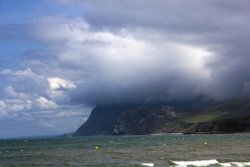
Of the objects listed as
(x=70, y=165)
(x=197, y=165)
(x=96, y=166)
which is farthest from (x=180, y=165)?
(x=70, y=165)

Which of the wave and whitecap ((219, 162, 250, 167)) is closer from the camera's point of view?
whitecap ((219, 162, 250, 167))

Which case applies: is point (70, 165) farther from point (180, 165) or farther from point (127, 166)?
point (180, 165)

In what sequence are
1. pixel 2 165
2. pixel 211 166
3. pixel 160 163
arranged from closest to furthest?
pixel 211 166 → pixel 160 163 → pixel 2 165

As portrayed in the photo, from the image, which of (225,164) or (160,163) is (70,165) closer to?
(160,163)

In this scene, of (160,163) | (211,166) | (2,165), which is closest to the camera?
(211,166)

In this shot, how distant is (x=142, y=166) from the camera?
7888cm

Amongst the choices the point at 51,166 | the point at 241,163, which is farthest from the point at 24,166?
the point at 241,163

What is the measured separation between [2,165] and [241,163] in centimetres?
4852

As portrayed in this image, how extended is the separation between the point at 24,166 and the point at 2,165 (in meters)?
6.43

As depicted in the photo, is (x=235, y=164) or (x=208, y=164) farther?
(x=208, y=164)

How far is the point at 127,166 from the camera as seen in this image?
79.7 meters

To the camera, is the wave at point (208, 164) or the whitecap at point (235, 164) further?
the wave at point (208, 164)

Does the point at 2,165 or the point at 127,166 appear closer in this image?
the point at 127,166

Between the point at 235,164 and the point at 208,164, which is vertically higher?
the point at 208,164
